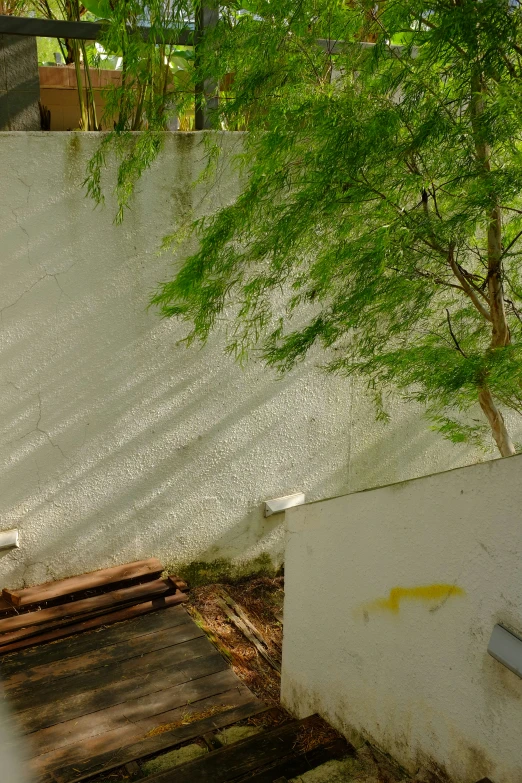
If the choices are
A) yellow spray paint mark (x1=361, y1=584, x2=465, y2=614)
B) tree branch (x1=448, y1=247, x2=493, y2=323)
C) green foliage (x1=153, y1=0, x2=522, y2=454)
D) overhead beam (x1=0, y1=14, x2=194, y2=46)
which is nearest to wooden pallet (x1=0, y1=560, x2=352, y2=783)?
yellow spray paint mark (x1=361, y1=584, x2=465, y2=614)

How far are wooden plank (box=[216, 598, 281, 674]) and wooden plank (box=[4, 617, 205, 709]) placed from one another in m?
0.36

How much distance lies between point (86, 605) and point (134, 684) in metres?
0.83

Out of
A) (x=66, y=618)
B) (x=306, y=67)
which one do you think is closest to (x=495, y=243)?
(x=306, y=67)

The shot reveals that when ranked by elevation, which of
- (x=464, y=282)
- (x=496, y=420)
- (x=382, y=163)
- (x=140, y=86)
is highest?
(x=140, y=86)

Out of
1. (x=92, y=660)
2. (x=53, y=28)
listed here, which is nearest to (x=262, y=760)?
(x=92, y=660)

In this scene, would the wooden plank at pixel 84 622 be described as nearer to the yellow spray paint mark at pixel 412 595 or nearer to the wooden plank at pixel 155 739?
the wooden plank at pixel 155 739

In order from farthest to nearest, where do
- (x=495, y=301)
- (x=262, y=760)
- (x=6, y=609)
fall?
1. (x=6, y=609)
2. (x=495, y=301)
3. (x=262, y=760)

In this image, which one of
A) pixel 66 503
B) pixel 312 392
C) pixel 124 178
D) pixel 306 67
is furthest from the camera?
pixel 312 392

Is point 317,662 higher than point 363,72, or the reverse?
point 363,72

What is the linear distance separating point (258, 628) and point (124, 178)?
3.39 meters

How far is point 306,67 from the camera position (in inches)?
146

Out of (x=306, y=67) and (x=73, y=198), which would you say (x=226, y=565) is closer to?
(x=73, y=198)

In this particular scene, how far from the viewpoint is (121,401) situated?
5301 millimetres

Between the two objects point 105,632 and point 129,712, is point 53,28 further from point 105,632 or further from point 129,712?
point 129,712
